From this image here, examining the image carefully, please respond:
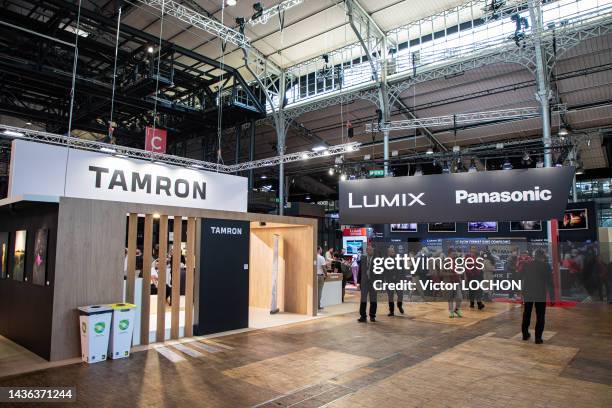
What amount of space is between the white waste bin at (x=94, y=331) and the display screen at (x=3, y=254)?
2643mm

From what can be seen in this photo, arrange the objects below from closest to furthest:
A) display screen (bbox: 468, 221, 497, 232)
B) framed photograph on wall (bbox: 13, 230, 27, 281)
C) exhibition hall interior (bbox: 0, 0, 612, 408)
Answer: exhibition hall interior (bbox: 0, 0, 612, 408) → framed photograph on wall (bbox: 13, 230, 27, 281) → display screen (bbox: 468, 221, 497, 232)

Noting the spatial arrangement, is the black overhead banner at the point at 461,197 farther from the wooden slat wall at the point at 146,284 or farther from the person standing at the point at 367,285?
the wooden slat wall at the point at 146,284

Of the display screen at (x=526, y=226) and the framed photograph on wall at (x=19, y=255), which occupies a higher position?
the display screen at (x=526, y=226)

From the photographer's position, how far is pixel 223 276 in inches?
275

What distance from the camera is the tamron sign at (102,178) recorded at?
21.0 ft

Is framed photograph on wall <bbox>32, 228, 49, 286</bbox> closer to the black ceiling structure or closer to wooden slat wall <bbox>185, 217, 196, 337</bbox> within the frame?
wooden slat wall <bbox>185, 217, 196, 337</bbox>

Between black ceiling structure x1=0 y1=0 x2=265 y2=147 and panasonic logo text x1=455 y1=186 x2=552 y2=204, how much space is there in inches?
359

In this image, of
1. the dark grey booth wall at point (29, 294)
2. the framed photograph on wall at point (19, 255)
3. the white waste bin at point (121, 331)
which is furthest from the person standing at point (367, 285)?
the framed photograph on wall at point (19, 255)

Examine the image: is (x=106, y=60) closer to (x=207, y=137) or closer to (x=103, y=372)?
(x=207, y=137)

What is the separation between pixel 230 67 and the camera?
54.1ft

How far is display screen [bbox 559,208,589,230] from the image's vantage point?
14141 millimetres

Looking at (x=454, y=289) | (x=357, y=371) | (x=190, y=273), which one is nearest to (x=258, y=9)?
(x=190, y=273)

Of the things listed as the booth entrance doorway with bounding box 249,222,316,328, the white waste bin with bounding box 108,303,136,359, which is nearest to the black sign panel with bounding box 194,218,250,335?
the booth entrance doorway with bounding box 249,222,316,328

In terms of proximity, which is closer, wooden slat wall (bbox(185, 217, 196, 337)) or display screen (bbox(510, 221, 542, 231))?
wooden slat wall (bbox(185, 217, 196, 337))
